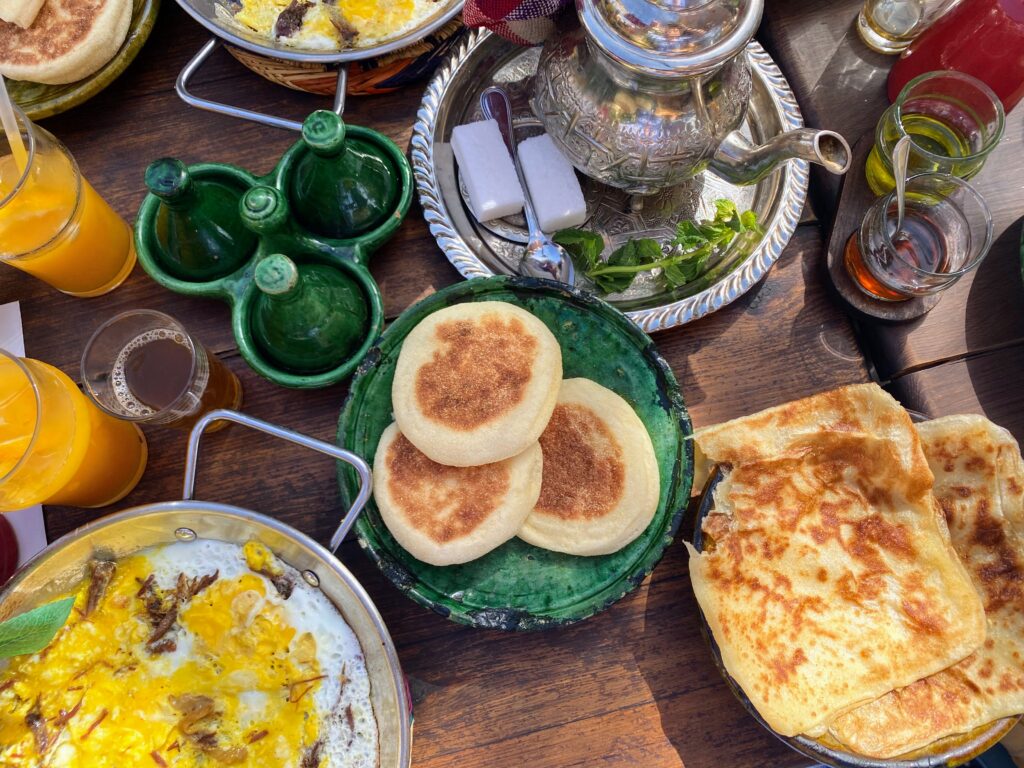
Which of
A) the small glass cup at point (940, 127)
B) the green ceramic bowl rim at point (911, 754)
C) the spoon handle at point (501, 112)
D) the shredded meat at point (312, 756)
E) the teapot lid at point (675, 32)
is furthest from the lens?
the spoon handle at point (501, 112)

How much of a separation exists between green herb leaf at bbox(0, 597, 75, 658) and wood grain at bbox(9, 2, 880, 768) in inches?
14.4

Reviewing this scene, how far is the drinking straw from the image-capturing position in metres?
1.19

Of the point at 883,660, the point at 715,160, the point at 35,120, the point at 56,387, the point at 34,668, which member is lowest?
the point at 34,668

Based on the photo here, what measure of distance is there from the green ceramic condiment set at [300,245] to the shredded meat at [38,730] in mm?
792

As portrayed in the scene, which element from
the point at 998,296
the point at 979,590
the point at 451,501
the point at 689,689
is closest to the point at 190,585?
the point at 451,501

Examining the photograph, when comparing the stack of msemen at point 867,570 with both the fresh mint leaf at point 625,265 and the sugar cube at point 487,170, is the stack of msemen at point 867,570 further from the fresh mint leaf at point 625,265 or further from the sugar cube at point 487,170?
the sugar cube at point 487,170

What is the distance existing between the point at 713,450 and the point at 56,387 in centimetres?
126

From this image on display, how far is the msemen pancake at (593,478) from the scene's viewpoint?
1210 mm

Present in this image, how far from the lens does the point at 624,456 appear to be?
4.06 feet

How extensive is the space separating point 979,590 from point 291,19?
183 centimetres

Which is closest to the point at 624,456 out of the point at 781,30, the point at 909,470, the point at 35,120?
the point at 909,470

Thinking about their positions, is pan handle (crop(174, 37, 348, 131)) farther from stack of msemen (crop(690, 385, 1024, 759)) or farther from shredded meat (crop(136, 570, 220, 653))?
stack of msemen (crop(690, 385, 1024, 759))

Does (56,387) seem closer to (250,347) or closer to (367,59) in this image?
(250,347)

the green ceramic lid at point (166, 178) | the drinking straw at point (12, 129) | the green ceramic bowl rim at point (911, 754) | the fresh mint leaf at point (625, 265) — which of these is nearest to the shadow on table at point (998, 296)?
the fresh mint leaf at point (625, 265)
